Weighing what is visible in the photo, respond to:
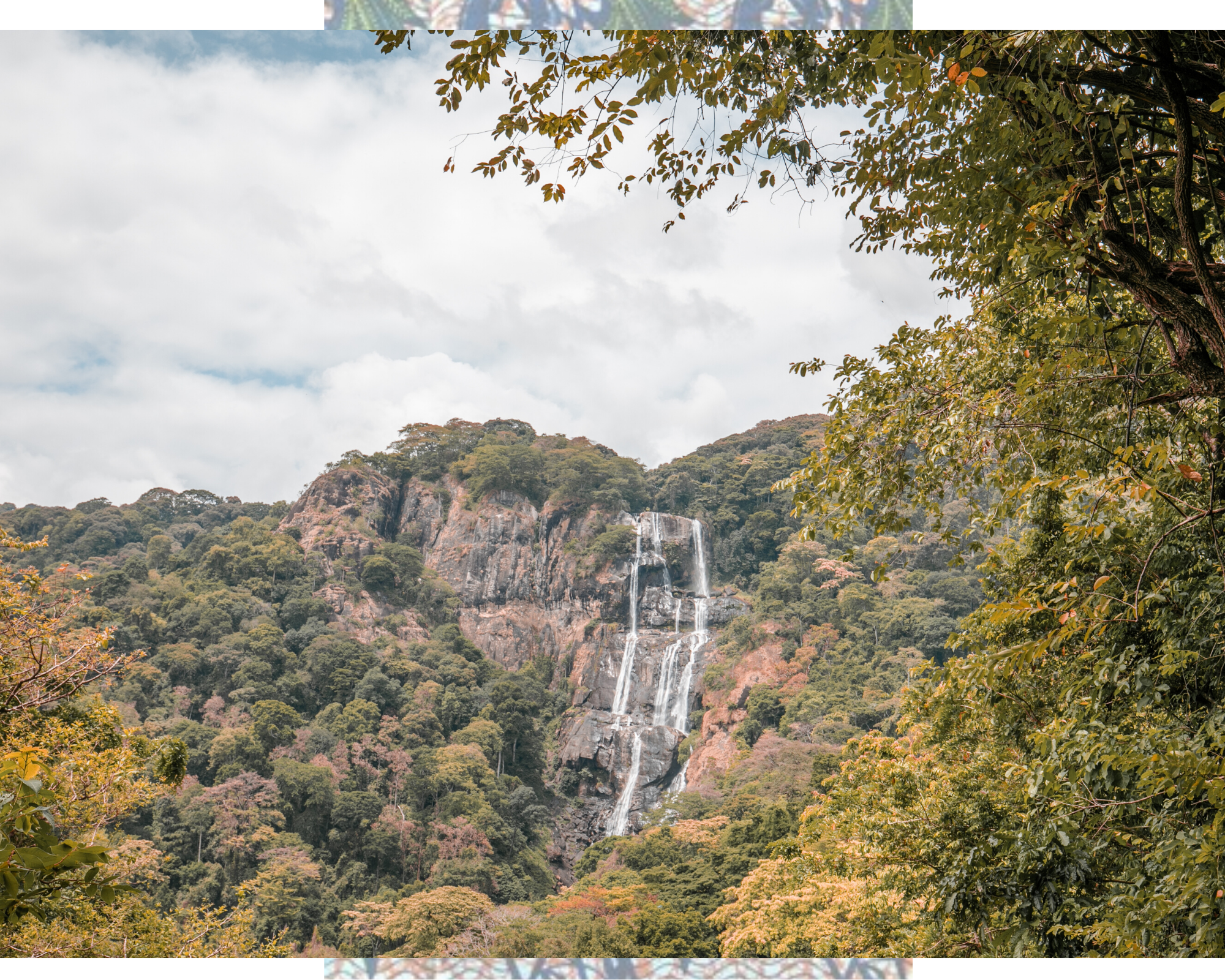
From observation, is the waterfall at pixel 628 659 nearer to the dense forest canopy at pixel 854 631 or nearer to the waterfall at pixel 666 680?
the waterfall at pixel 666 680

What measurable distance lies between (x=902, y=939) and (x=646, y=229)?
3593mm

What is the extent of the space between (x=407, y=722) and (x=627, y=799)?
4.84 m

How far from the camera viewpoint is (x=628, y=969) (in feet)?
6.05

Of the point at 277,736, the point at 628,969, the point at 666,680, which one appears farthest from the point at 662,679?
the point at 628,969

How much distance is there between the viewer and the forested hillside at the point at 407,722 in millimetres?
5145

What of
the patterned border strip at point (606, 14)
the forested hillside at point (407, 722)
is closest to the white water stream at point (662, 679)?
the forested hillside at point (407, 722)

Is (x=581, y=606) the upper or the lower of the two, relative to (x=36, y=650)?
upper

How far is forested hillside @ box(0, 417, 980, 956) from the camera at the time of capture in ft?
16.9

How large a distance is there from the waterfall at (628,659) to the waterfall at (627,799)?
58cm

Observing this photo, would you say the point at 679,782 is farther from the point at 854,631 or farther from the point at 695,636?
the point at 854,631

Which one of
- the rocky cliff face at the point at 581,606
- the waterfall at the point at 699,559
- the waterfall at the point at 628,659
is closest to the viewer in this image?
the waterfall at the point at 699,559

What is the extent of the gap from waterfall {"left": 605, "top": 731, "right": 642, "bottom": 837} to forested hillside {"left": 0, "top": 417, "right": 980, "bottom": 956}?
1.58 metres

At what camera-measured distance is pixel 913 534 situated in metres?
2.63

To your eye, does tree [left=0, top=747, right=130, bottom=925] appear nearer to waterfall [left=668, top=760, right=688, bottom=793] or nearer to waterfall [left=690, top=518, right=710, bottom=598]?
waterfall [left=690, top=518, right=710, bottom=598]
